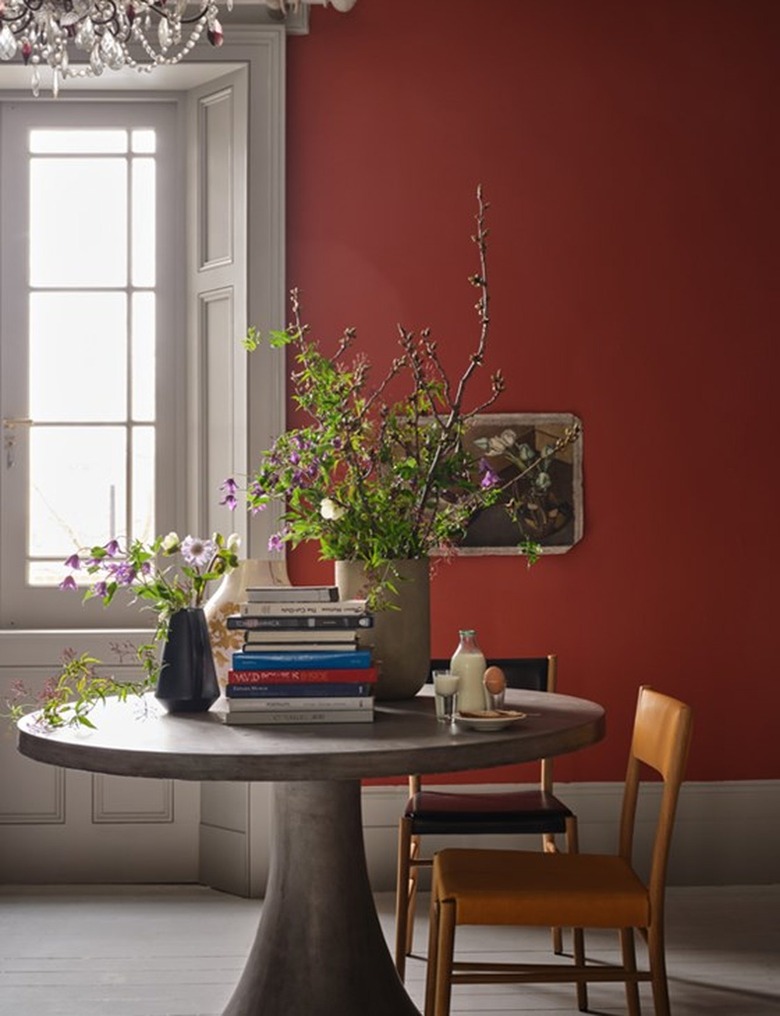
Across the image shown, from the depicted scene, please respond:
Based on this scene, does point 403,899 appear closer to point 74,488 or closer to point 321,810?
point 321,810

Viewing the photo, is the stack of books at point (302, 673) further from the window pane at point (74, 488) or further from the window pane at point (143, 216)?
the window pane at point (143, 216)

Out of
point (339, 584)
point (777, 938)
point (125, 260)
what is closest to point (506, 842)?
point (777, 938)

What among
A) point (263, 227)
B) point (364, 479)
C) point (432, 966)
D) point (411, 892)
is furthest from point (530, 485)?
point (432, 966)

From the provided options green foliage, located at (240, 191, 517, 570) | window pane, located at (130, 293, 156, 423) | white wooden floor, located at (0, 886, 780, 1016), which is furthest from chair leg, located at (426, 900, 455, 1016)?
window pane, located at (130, 293, 156, 423)

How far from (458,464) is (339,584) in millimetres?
359

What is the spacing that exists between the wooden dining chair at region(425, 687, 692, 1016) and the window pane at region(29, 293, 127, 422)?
96.3 inches

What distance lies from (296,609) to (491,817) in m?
0.86

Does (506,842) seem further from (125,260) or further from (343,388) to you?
(125,260)

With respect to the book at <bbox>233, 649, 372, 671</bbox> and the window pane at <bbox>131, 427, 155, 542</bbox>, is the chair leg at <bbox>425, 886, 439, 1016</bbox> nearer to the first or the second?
the book at <bbox>233, 649, 372, 671</bbox>

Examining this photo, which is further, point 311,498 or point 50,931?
point 50,931

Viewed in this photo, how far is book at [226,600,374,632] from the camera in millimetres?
2480

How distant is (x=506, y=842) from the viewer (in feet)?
13.9

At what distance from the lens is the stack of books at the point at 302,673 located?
7.98ft

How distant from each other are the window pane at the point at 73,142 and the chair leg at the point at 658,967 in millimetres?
3256
